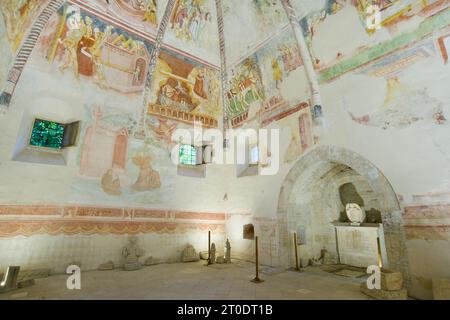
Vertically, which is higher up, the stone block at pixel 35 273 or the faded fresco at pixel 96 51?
the faded fresco at pixel 96 51

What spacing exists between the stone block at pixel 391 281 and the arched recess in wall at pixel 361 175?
53 centimetres

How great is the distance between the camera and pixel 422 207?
4.99m

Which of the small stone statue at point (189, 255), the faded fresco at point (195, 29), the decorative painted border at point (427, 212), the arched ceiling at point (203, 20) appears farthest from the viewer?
the small stone statue at point (189, 255)

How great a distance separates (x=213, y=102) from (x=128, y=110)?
3741mm

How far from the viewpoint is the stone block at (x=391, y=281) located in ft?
15.1

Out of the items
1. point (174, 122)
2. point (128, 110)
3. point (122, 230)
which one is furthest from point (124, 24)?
point (122, 230)

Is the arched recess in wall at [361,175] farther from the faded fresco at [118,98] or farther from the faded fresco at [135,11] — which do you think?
the faded fresco at [135,11]

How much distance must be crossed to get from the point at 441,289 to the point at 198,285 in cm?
485

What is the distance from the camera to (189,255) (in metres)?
8.88

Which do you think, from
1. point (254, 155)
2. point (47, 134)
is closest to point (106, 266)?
point (47, 134)

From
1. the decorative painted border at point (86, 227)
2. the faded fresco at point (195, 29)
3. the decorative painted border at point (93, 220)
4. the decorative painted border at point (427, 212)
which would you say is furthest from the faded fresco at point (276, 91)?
the decorative painted border at point (86, 227)

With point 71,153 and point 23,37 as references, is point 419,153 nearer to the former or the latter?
point 71,153

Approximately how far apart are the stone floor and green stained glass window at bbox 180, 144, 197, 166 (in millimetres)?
4449

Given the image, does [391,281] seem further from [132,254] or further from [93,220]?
[93,220]
